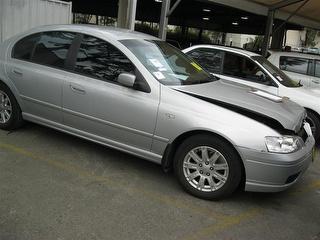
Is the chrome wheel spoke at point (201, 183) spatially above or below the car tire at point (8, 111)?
below

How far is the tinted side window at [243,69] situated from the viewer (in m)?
7.50

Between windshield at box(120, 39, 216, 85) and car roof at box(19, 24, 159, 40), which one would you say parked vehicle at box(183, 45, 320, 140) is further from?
car roof at box(19, 24, 159, 40)

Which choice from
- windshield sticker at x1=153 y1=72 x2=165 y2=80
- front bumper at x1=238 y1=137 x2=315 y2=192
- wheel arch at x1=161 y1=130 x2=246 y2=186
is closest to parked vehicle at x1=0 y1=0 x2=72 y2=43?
windshield sticker at x1=153 y1=72 x2=165 y2=80

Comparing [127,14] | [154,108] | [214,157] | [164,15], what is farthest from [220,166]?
[127,14]

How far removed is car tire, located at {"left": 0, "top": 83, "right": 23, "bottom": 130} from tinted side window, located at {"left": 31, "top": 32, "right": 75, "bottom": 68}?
0.62 meters

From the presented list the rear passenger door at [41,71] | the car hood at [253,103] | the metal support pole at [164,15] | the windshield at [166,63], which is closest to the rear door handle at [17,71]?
the rear passenger door at [41,71]

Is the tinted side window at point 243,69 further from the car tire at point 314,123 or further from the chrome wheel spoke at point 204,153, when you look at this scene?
the chrome wheel spoke at point 204,153

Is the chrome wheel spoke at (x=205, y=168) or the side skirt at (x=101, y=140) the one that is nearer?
the chrome wheel spoke at (x=205, y=168)

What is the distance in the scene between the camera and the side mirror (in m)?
4.59

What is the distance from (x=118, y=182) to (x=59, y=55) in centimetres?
184

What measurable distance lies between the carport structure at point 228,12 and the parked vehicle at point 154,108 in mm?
5415

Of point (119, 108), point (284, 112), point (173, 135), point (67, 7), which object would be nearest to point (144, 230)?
point (173, 135)

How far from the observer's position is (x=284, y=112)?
15.2 ft

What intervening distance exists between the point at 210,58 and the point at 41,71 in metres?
3.53
